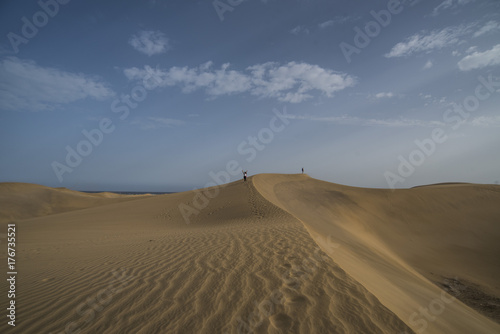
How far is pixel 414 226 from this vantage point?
15891mm

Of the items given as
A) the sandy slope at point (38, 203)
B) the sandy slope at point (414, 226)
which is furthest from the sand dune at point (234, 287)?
the sandy slope at point (38, 203)

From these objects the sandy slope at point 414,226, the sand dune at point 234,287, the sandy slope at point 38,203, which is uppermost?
the sandy slope at point 38,203

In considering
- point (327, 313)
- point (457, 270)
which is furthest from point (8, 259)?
point (457, 270)

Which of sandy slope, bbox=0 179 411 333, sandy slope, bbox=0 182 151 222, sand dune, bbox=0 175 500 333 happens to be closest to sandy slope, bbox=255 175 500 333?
sand dune, bbox=0 175 500 333

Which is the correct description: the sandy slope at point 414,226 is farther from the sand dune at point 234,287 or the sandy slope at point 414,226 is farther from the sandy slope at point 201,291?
the sandy slope at point 201,291

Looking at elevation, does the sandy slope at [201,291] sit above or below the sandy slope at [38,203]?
below

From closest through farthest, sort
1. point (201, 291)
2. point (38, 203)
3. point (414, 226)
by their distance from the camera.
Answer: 1. point (201, 291)
2. point (414, 226)
3. point (38, 203)

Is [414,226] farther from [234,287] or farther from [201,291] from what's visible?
[201,291]

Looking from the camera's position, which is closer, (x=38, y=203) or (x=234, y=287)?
(x=234, y=287)

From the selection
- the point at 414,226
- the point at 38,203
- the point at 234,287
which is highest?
the point at 38,203

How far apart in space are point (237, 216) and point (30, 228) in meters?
12.3

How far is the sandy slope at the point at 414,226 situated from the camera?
9.51m

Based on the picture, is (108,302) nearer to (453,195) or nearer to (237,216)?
(237,216)

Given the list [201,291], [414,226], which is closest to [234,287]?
[201,291]
